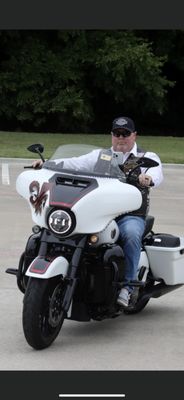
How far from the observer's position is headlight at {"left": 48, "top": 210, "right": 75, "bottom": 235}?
5223 millimetres

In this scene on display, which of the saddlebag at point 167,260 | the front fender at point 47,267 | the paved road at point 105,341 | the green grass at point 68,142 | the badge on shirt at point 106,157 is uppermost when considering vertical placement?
the badge on shirt at point 106,157

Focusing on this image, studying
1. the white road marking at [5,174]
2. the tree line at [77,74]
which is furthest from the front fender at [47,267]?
the tree line at [77,74]

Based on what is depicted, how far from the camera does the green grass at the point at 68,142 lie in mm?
19844

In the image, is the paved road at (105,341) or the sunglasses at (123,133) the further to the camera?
the sunglasses at (123,133)

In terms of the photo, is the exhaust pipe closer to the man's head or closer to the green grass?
the man's head

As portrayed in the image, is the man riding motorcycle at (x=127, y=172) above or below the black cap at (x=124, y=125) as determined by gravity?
below

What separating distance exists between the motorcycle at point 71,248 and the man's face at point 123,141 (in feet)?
0.95

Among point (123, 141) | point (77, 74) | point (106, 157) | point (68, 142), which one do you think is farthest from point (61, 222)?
point (77, 74)

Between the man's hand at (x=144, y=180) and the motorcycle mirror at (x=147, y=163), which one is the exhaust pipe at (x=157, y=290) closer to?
the man's hand at (x=144, y=180)

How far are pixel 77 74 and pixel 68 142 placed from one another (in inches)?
300

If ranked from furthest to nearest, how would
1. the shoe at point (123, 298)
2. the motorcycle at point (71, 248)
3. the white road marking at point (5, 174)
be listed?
the white road marking at point (5, 174), the shoe at point (123, 298), the motorcycle at point (71, 248)

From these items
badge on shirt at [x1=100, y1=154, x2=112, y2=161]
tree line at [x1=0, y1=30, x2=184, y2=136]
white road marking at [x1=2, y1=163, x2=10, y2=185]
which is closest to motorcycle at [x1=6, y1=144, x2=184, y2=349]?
badge on shirt at [x1=100, y1=154, x2=112, y2=161]

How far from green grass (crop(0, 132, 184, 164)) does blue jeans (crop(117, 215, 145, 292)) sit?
13.3 metres
